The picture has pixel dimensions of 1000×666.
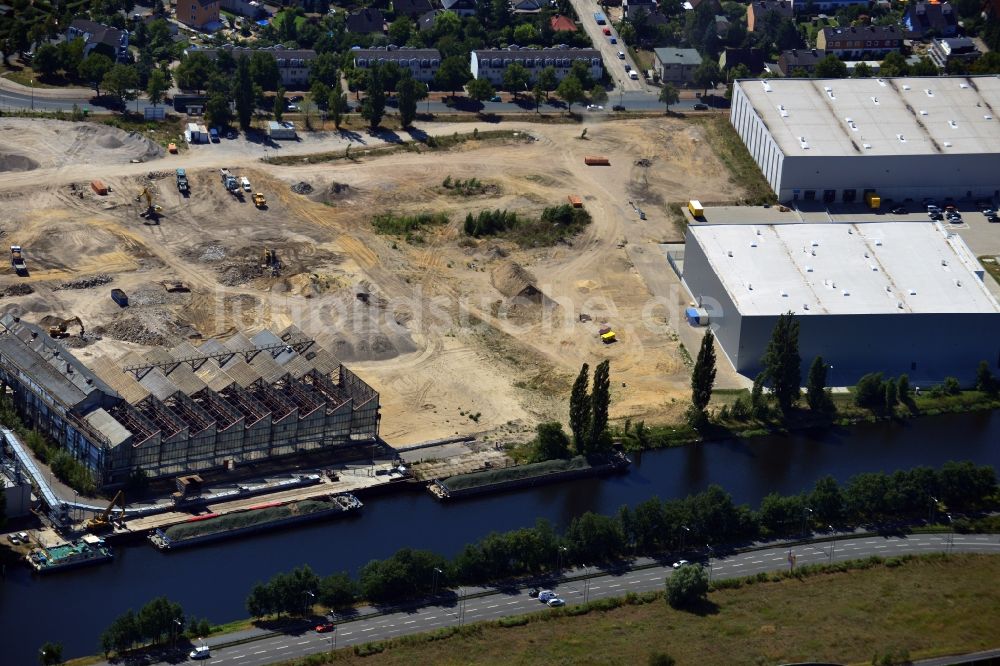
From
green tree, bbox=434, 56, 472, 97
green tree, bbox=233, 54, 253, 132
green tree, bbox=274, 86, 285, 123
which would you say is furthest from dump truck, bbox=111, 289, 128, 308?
green tree, bbox=434, 56, 472, 97

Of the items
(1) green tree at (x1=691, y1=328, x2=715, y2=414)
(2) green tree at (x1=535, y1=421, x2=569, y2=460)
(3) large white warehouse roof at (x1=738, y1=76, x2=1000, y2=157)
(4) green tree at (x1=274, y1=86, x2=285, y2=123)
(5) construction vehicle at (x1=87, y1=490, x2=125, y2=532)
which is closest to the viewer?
(5) construction vehicle at (x1=87, y1=490, x2=125, y2=532)

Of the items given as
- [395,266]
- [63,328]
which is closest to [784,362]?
[395,266]

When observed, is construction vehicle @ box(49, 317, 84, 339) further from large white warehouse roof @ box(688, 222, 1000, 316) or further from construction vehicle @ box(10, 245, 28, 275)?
large white warehouse roof @ box(688, 222, 1000, 316)

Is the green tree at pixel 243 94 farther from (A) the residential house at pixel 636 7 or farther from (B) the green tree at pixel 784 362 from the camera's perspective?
(B) the green tree at pixel 784 362

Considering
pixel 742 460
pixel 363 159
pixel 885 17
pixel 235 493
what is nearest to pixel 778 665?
pixel 742 460

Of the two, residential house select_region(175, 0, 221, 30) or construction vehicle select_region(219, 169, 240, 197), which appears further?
residential house select_region(175, 0, 221, 30)
